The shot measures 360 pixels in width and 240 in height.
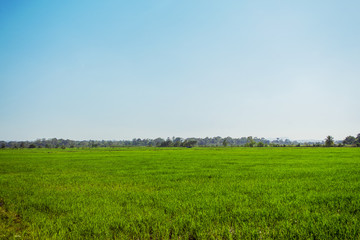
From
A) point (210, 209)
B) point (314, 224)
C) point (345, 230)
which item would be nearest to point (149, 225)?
point (210, 209)

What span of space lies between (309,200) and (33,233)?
26.1 feet

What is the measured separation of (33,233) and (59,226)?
0.54m

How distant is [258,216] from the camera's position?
5.38 meters

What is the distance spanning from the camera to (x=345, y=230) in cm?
431

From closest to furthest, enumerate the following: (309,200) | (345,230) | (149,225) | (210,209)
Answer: (345,230) → (149,225) → (210,209) → (309,200)

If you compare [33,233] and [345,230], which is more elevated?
[345,230]

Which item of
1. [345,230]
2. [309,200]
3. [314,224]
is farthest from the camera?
[309,200]

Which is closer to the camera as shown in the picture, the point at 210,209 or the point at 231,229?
the point at 231,229

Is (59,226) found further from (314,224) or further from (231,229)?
(314,224)

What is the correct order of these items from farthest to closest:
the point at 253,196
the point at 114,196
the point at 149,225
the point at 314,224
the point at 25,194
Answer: the point at 25,194
the point at 114,196
the point at 253,196
the point at 149,225
the point at 314,224

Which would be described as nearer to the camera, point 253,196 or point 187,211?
point 187,211

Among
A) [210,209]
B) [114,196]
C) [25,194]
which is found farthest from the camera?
[25,194]

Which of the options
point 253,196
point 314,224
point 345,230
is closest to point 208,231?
point 314,224

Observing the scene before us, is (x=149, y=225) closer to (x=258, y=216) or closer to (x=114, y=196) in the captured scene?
(x=258, y=216)
